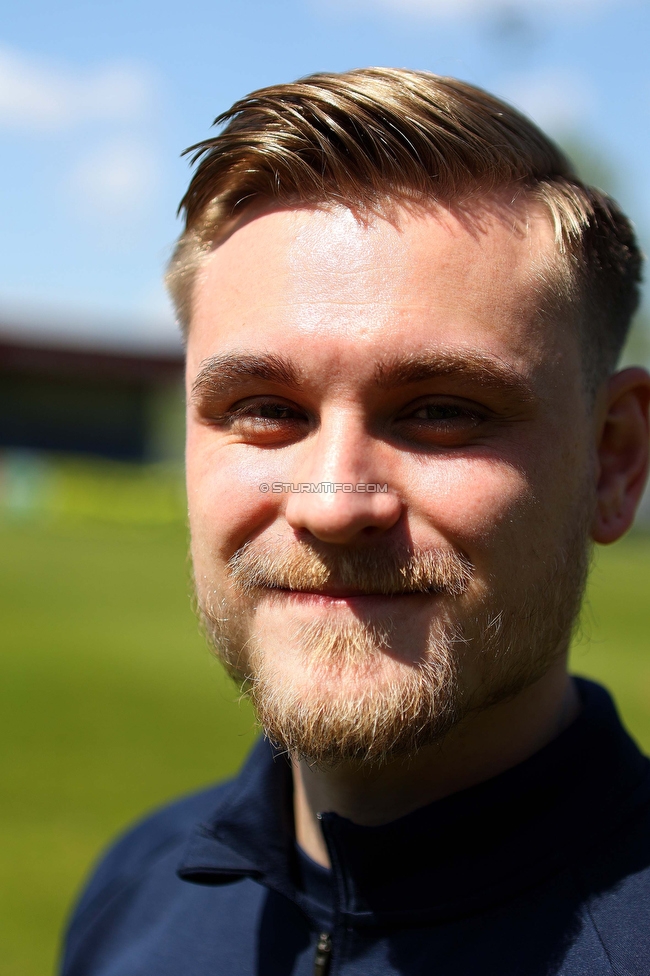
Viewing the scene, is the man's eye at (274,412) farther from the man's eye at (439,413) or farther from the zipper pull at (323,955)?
the zipper pull at (323,955)

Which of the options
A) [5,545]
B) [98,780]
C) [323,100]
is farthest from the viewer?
[5,545]

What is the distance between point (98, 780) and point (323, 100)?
6.41 meters

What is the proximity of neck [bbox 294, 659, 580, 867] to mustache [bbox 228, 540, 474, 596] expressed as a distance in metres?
0.31

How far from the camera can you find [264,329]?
6.08 ft

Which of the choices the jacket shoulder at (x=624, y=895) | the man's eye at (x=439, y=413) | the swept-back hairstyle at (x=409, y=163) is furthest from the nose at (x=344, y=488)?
the jacket shoulder at (x=624, y=895)

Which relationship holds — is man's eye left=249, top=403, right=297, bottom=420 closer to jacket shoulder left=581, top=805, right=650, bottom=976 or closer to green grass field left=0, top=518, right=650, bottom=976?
green grass field left=0, top=518, right=650, bottom=976

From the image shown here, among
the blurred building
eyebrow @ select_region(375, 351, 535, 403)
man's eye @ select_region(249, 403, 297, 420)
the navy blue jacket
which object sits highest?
the blurred building

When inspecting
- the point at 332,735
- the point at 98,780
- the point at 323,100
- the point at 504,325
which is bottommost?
the point at 98,780

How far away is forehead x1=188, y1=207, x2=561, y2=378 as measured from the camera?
5.75 feet

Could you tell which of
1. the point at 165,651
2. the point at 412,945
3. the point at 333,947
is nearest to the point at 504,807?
the point at 412,945

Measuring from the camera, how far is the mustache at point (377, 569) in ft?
5.63

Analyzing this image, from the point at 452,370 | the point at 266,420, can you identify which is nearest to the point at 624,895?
the point at 452,370

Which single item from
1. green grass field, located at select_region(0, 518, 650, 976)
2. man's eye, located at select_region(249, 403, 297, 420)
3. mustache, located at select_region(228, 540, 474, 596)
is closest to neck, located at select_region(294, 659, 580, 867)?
mustache, located at select_region(228, 540, 474, 596)

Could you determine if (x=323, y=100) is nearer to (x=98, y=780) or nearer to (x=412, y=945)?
(x=412, y=945)
